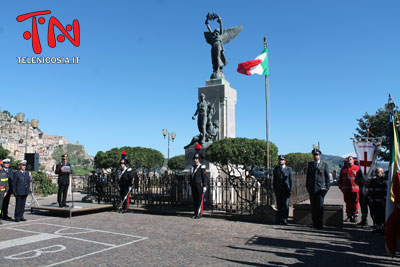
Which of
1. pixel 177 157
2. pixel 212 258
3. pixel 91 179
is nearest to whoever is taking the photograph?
pixel 212 258

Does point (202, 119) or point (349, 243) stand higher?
point (202, 119)

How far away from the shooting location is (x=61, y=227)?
895 centimetres

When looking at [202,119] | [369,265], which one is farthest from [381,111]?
[369,265]

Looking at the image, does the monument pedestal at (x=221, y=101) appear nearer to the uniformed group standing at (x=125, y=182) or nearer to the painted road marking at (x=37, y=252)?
the uniformed group standing at (x=125, y=182)

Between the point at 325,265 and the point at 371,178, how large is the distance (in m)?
3.88

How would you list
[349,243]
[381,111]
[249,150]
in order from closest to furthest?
[349,243], [249,150], [381,111]

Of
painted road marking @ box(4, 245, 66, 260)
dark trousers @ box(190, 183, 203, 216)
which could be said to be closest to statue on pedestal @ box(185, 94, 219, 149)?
dark trousers @ box(190, 183, 203, 216)

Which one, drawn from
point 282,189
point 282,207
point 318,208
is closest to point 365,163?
point 318,208

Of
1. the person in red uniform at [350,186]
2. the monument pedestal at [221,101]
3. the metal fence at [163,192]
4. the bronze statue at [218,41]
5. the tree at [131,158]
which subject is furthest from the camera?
the tree at [131,158]

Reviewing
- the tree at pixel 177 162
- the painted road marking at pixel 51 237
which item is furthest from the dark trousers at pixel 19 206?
the tree at pixel 177 162

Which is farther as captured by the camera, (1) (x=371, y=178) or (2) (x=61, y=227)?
(2) (x=61, y=227)

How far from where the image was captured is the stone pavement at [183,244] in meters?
5.59

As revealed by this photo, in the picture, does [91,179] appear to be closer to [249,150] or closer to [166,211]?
[166,211]

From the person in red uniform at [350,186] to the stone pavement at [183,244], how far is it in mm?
575
